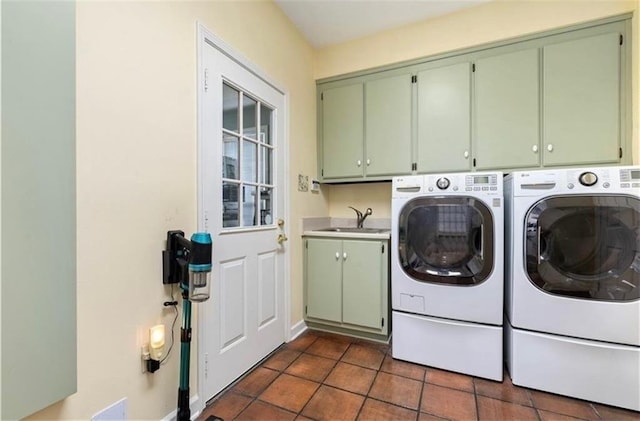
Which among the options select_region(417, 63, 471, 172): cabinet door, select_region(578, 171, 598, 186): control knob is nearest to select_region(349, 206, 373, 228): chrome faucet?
select_region(417, 63, 471, 172): cabinet door

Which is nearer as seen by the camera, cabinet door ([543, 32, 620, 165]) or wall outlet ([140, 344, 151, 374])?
wall outlet ([140, 344, 151, 374])

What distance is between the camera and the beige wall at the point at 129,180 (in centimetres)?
102

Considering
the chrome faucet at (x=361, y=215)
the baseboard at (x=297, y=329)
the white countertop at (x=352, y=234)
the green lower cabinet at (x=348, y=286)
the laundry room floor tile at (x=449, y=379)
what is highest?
the chrome faucet at (x=361, y=215)

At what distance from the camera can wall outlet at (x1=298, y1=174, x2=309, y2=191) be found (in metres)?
2.50

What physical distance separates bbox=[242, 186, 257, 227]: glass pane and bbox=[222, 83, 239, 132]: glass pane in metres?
0.40

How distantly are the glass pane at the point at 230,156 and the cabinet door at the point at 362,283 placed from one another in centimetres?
109

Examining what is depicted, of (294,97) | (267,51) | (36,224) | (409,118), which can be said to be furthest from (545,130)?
(36,224)

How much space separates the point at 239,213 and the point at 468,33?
7.44ft

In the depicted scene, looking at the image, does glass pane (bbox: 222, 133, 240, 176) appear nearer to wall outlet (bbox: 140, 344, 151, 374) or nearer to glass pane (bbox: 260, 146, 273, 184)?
glass pane (bbox: 260, 146, 273, 184)

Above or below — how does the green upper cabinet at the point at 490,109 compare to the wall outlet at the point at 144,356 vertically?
above

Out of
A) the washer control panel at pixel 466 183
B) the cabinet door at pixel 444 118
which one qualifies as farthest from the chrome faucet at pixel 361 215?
the washer control panel at pixel 466 183

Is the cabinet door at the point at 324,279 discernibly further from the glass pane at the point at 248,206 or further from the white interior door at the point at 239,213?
the glass pane at the point at 248,206

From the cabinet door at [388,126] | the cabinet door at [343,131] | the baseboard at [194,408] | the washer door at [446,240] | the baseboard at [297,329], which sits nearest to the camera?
the baseboard at [194,408]

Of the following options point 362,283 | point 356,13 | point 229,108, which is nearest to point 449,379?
point 362,283
